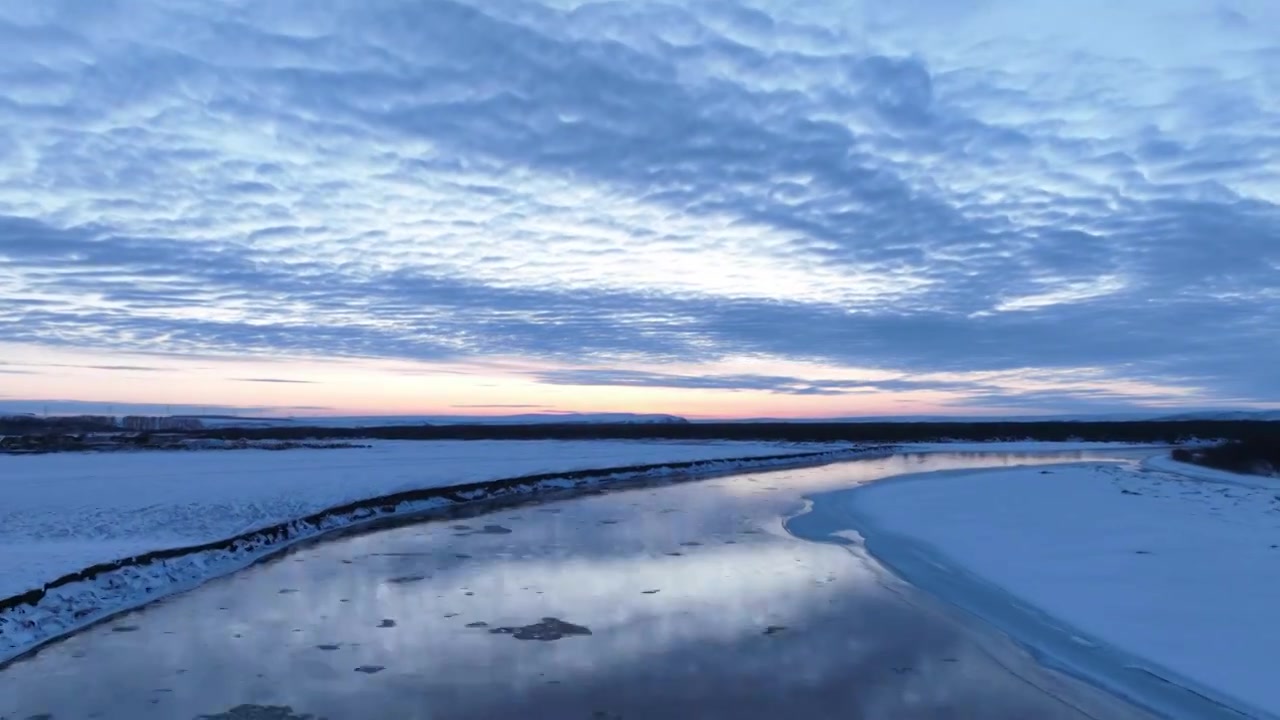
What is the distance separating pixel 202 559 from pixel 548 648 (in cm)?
814

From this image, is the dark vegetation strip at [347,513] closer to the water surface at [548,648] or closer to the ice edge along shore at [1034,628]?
the water surface at [548,648]

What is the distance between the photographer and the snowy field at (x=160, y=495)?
15.3m

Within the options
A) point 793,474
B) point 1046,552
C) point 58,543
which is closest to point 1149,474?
point 793,474

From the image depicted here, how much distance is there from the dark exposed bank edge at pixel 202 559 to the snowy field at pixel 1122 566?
34.7 ft

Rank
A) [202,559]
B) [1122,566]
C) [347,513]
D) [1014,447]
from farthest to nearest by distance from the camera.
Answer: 1. [1014,447]
2. [347,513]
3. [202,559]
4. [1122,566]

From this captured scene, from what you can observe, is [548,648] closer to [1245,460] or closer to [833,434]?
[1245,460]

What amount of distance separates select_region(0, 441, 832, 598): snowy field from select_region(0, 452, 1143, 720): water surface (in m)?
2.65

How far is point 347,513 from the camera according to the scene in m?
22.7

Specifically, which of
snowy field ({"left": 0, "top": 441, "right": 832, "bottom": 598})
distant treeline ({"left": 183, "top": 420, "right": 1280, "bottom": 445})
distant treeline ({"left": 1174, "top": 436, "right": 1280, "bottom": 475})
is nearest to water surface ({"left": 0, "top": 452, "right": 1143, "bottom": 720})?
snowy field ({"left": 0, "top": 441, "right": 832, "bottom": 598})

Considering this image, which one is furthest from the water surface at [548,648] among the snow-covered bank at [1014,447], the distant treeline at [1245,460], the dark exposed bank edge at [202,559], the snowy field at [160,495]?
the snow-covered bank at [1014,447]

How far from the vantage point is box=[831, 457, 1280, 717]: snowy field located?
30.8 feet

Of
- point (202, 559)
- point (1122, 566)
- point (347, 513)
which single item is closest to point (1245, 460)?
point (1122, 566)

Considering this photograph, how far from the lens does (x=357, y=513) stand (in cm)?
2306

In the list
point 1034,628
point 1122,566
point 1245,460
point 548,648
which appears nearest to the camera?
point 548,648
